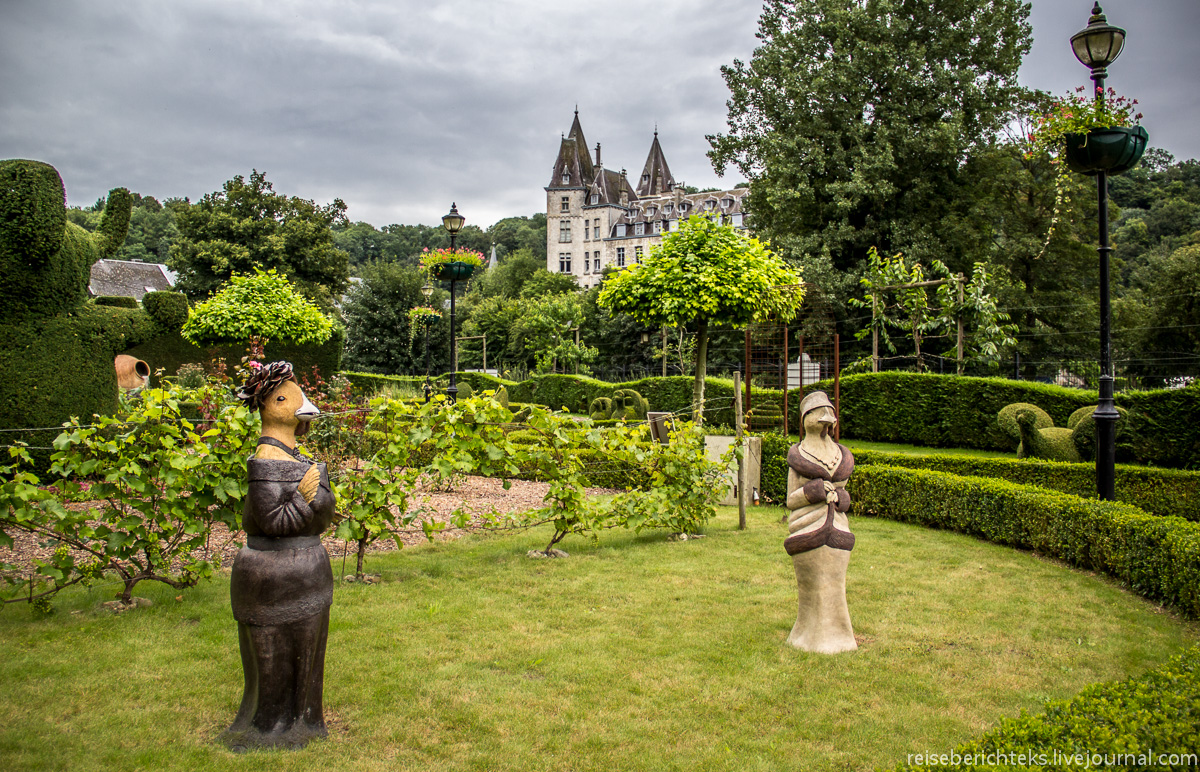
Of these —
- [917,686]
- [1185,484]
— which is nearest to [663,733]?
[917,686]

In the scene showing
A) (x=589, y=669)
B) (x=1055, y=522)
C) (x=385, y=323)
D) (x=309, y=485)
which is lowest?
(x=589, y=669)

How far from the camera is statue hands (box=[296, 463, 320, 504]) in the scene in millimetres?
3212

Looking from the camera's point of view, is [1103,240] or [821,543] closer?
[821,543]

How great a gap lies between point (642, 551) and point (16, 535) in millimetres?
6220

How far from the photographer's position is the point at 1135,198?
4181 cm

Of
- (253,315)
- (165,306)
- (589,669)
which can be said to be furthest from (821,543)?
(253,315)

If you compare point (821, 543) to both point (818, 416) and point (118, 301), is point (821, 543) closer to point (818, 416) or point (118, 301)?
point (818, 416)

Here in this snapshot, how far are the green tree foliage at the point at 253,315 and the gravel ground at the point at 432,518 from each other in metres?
A: 8.68

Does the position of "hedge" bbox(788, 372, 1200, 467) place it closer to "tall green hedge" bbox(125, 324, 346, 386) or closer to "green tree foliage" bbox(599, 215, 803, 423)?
"green tree foliage" bbox(599, 215, 803, 423)

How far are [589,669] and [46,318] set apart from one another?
7.21 metres

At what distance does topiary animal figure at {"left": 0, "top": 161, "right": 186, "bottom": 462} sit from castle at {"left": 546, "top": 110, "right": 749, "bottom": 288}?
6125 centimetres

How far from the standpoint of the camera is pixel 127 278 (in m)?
37.2

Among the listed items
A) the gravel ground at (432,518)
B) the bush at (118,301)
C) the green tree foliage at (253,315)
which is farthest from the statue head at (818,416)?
the green tree foliage at (253,315)

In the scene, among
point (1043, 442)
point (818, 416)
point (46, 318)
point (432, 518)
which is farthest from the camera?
point (1043, 442)
